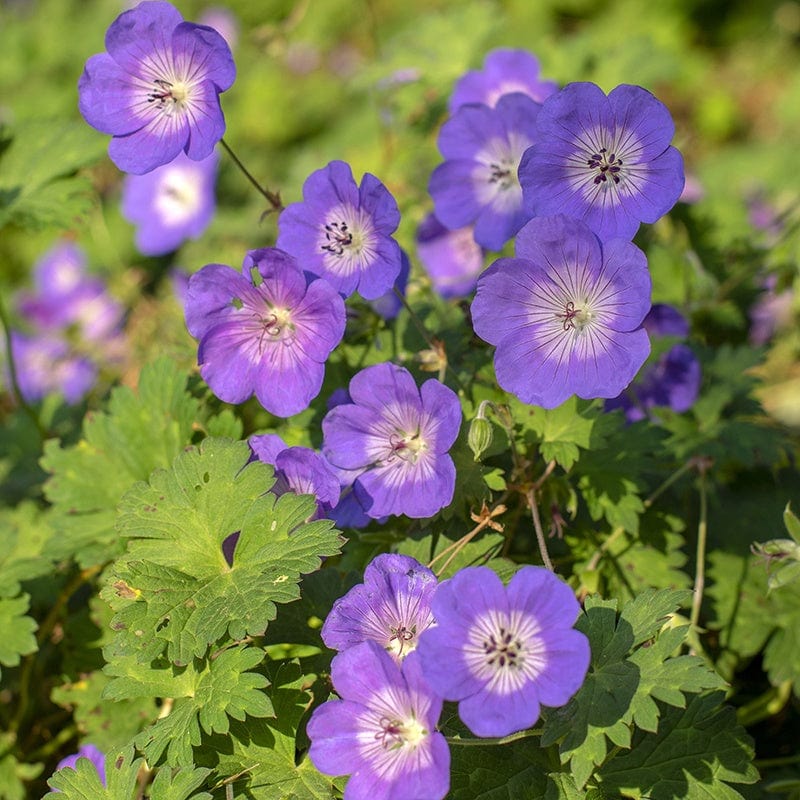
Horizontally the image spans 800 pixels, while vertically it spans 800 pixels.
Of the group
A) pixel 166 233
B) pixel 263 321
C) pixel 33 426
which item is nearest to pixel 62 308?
pixel 166 233

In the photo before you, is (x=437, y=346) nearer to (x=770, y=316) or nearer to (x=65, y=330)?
(x=770, y=316)

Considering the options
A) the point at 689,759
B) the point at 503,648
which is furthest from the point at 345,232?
the point at 689,759

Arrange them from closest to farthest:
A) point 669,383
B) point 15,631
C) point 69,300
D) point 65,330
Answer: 1. point 15,631
2. point 669,383
3. point 65,330
4. point 69,300

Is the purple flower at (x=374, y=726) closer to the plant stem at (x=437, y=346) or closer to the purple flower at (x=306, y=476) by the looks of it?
the purple flower at (x=306, y=476)

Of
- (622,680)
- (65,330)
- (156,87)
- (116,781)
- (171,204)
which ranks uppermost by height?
(171,204)

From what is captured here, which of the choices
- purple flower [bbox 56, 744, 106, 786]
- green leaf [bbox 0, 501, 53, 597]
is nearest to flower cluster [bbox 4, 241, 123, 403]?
green leaf [bbox 0, 501, 53, 597]

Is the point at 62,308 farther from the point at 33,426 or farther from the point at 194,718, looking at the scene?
the point at 194,718

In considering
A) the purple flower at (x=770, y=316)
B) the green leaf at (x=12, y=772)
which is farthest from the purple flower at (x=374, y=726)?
the purple flower at (x=770, y=316)
